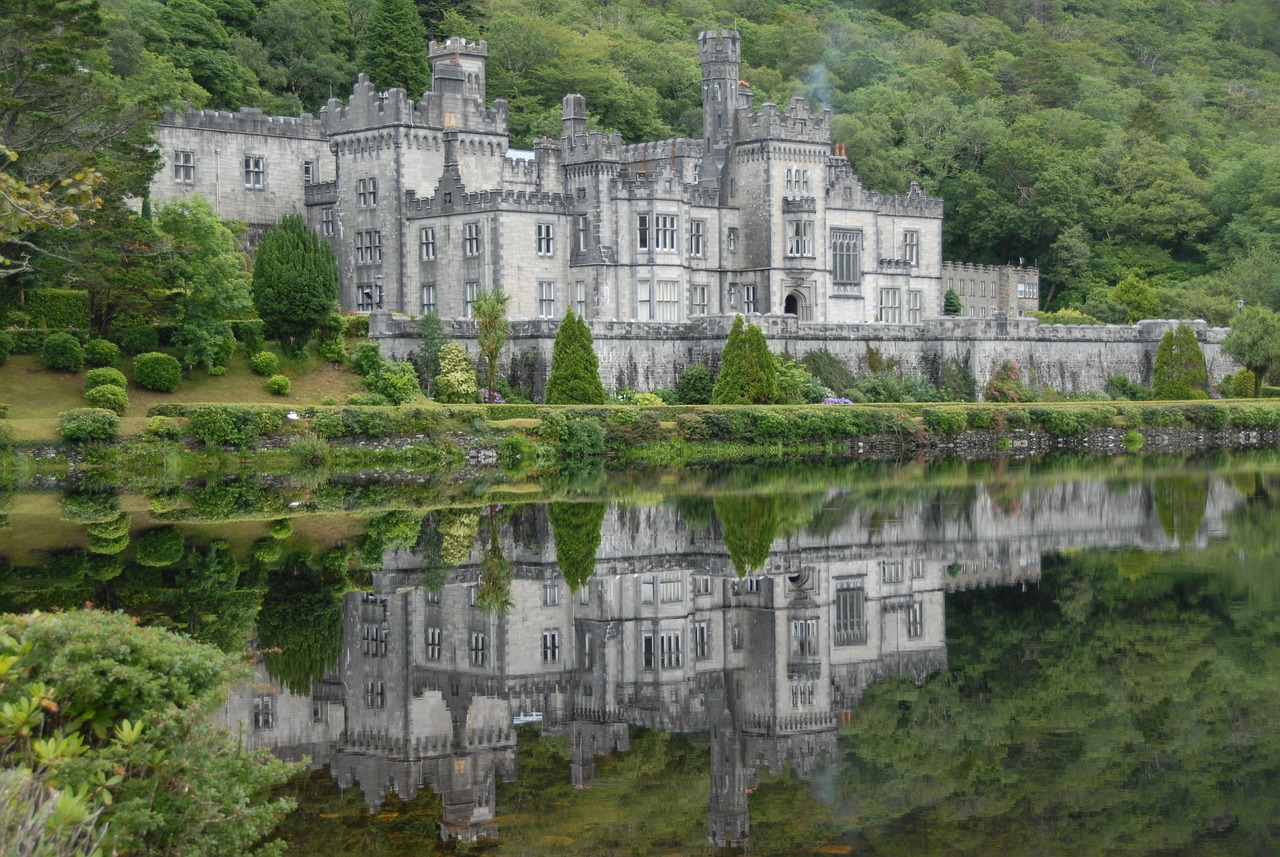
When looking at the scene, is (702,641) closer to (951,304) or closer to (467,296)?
(467,296)

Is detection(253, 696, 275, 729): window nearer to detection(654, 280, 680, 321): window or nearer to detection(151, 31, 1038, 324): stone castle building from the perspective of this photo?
detection(151, 31, 1038, 324): stone castle building

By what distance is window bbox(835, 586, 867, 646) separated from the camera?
24.5 metres

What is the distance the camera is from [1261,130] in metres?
123

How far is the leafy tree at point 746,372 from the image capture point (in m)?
59.4

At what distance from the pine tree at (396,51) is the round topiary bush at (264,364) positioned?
29.3m

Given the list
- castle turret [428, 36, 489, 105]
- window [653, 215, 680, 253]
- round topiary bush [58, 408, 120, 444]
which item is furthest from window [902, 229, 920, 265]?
round topiary bush [58, 408, 120, 444]

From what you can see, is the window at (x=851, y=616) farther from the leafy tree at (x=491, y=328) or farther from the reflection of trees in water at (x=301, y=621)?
the leafy tree at (x=491, y=328)

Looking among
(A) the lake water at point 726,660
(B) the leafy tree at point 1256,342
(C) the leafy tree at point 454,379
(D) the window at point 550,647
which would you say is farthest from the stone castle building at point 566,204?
(D) the window at point 550,647

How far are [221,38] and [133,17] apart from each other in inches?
228

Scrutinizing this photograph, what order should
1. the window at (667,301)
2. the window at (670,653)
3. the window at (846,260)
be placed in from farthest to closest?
the window at (846,260) < the window at (667,301) < the window at (670,653)

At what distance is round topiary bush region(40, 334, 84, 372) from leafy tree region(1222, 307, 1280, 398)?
148ft

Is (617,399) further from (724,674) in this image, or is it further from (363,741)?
(363,741)

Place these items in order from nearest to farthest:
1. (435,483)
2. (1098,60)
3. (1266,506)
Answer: (1266,506), (435,483), (1098,60)

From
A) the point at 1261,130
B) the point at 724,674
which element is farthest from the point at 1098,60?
the point at 724,674
